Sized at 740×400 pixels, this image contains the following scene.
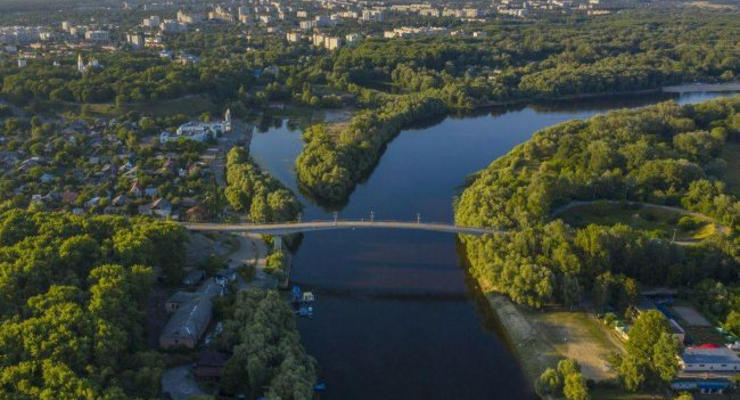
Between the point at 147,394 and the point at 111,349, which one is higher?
the point at 111,349

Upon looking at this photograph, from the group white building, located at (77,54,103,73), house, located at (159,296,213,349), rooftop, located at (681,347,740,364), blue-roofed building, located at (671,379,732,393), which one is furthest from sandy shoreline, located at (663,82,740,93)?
house, located at (159,296,213,349)

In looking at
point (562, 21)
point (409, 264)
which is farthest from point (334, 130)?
point (562, 21)

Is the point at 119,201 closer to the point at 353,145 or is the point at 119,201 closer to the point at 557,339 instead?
the point at 353,145

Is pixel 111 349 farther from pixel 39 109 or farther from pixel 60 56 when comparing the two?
pixel 60 56

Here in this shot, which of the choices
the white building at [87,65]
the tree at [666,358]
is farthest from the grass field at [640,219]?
the white building at [87,65]

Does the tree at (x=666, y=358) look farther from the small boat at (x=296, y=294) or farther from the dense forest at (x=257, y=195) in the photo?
the dense forest at (x=257, y=195)

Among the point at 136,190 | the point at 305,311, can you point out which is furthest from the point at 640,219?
the point at 136,190

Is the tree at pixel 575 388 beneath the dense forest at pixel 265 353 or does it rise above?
beneath
